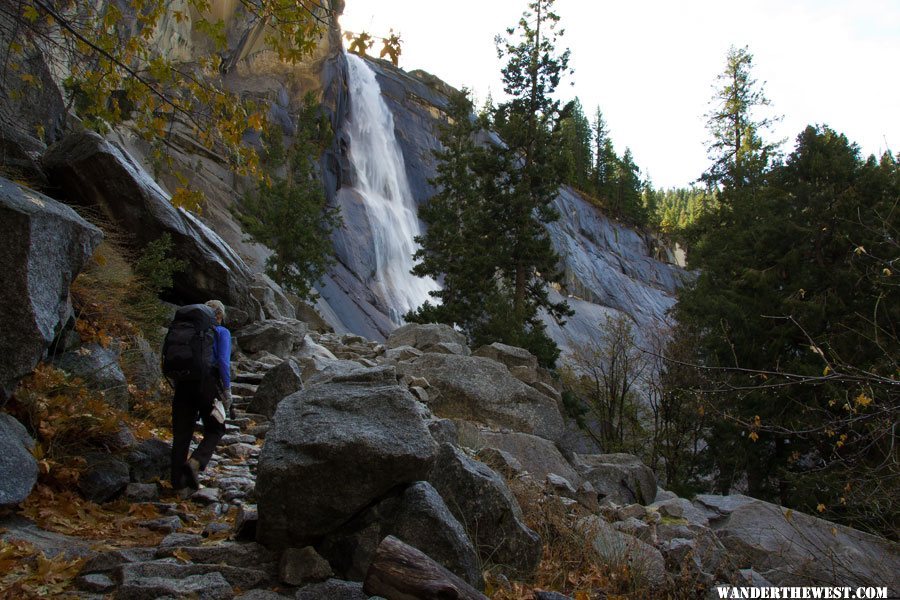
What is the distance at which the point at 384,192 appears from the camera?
148 ft

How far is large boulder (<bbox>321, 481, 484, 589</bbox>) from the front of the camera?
4.40 metres

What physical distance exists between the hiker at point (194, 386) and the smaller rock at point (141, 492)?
0.86 ft

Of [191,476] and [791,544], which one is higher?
[191,476]

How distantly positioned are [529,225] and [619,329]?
10.1 meters

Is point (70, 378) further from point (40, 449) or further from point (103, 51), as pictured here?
point (103, 51)

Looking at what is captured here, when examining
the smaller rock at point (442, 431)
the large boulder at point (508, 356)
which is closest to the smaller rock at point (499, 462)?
the smaller rock at point (442, 431)

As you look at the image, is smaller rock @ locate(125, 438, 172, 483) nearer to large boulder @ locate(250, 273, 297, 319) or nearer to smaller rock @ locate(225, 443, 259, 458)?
smaller rock @ locate(225, 443, 259, 458)

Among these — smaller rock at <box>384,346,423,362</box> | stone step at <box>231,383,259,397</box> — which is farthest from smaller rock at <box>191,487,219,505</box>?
smaller rock at <box>384,346,423,362</box>

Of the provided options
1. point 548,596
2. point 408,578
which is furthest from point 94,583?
point 548,596

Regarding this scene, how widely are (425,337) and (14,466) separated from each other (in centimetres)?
1369

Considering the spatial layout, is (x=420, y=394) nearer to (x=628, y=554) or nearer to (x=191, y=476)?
Answer: (x=191, y=476)

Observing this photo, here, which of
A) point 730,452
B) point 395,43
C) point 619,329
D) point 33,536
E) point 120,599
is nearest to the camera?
point 120,599

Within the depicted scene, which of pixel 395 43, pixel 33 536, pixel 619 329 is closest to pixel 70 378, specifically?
pixel 33 536

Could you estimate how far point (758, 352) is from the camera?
52.6ft
